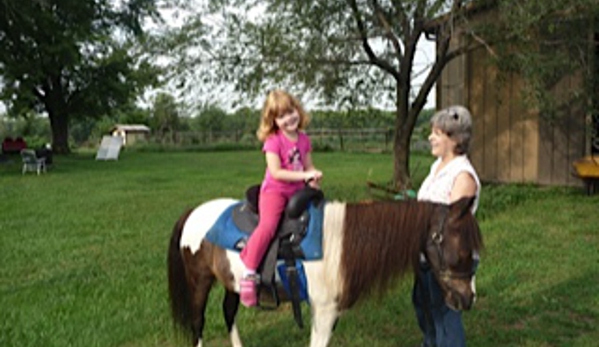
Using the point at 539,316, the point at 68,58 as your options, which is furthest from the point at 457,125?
the point at 68,58

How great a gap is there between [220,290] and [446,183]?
2.68 meters

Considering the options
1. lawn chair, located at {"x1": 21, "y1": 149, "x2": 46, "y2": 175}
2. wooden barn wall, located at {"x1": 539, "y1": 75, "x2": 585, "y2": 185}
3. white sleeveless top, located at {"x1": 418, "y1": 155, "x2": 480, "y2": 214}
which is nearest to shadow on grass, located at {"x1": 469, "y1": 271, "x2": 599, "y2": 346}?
white sleeveless top, located at {"x1": 418, "y1": 155, "x2": 480, "y2": 214}

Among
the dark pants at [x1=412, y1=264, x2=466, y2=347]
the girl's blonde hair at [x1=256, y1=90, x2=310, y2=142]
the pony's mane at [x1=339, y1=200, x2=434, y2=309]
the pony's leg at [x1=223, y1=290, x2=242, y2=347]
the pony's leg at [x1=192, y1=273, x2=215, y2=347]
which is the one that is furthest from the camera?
the pony's leg at [x1=223, y1=290, x2=242, y2=347]

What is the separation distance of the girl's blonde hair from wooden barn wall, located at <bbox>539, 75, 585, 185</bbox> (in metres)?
8.12

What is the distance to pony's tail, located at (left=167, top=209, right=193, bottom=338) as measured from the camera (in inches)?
128

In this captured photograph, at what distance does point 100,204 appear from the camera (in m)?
10.1

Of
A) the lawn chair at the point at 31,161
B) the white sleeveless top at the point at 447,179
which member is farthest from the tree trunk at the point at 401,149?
the lawn chair at the point at 31,161

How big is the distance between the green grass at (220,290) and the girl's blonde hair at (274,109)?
1.01 meters

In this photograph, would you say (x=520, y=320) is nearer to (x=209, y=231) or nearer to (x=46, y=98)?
(x=209, y=231)

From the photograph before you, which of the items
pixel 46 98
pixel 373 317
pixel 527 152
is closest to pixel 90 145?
pixel 46 98

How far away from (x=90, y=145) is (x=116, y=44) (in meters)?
23.4

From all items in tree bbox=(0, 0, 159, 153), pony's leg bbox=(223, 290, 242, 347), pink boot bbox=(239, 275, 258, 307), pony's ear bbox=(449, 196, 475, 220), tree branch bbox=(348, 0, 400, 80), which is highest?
tree bbox=(0, 0, 159, 153)

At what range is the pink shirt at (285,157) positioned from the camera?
8.82 feet

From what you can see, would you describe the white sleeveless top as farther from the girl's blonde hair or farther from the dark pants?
the girl's blonde hair
